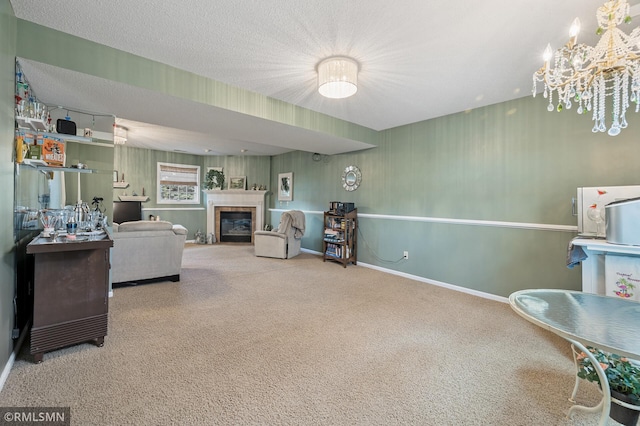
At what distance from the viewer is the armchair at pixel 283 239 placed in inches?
227

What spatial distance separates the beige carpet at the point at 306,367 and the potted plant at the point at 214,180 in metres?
4.75

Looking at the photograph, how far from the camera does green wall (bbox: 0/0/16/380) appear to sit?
5.66 feet

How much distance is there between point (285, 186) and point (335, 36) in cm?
531

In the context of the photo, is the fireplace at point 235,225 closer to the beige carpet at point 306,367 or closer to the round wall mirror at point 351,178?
the round wall mirror at point 351,178

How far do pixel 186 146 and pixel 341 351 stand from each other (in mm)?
6202

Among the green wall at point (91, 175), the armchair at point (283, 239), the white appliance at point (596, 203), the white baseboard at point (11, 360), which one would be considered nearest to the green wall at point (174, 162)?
the armchair at point (283, 239)

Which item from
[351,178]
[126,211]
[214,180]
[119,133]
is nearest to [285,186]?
[214,180]

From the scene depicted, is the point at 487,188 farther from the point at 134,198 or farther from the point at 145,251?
the point at 134,198

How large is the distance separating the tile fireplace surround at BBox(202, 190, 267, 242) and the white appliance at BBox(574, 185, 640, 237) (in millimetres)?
6574

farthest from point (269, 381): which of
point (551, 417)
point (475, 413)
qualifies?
point (551, 417)

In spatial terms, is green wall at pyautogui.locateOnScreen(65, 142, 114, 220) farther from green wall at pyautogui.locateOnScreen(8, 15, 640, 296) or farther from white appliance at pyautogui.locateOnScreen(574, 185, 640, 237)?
white appliance at pyautogui.locateOnScreen(574, 185, 640, 237)

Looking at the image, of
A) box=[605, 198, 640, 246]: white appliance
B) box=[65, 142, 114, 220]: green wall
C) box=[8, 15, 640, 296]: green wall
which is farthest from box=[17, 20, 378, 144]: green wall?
box=[605, 198, 640, 246]: white appliance

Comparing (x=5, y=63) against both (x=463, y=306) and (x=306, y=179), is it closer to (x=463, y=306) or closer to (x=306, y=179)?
(x=463, y=306)

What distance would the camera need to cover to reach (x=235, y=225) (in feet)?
26.5
